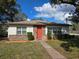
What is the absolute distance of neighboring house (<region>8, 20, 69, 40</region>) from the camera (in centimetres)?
3297

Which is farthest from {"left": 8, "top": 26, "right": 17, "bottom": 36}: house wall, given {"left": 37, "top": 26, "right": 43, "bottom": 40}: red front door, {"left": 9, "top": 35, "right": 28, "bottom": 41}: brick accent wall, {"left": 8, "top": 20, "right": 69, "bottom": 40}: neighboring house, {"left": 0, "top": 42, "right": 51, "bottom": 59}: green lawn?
{"left": 0, "top": 42, "right": 51, "bottom": 59}: green lawn

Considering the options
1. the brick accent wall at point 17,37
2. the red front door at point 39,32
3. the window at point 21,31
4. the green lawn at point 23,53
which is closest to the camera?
the green lawn at point 23,53

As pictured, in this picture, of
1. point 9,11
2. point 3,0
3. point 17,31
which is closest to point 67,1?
point 3,0

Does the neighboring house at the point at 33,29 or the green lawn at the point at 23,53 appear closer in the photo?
the green lawn at the point at 23,53

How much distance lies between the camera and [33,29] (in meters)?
33.6

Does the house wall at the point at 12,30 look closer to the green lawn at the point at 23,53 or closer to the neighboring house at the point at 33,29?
the neighboring house at the point at 33,29

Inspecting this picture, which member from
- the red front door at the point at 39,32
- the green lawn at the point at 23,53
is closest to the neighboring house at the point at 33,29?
the red front door at the point at 39,32

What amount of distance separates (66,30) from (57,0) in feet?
42.4

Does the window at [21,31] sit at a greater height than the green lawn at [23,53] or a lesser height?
greater

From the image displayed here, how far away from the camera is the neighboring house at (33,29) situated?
3297 cm

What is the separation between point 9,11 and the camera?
42.0 meters

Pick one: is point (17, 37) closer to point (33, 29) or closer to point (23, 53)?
point (33, 29)

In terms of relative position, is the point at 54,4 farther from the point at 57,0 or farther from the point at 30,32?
the point at 30,32

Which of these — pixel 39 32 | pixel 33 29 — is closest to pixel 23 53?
pixel 33 29
